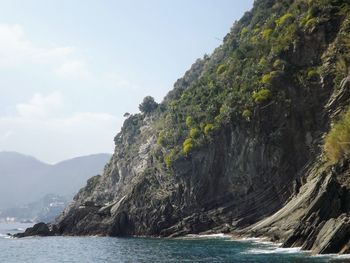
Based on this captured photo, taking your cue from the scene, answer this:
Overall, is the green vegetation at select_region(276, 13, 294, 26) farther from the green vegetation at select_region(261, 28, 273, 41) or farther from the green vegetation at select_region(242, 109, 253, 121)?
the green vegetation at select_region(242, 109, 253, 121)

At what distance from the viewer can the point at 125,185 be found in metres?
162

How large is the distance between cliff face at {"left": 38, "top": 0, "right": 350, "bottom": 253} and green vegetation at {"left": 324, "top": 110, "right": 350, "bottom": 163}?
195 centimetres

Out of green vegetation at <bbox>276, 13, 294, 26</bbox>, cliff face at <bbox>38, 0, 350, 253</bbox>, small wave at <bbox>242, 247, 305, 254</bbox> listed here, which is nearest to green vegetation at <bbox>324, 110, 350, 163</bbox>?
cliff face at <bbox>38, 0, 350, 253</bbox>

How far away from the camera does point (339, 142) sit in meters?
85.8

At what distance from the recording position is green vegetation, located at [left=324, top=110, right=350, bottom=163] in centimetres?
8500

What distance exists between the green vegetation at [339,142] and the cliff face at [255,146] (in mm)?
Result: 1951

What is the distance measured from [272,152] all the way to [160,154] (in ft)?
130

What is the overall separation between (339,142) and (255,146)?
24514 mm

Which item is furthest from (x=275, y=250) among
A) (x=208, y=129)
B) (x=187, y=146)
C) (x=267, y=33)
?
(x=267, y=33)

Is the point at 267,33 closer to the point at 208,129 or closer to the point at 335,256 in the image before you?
the point at 208,129

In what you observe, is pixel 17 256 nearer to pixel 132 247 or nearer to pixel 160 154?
pixel 132 247

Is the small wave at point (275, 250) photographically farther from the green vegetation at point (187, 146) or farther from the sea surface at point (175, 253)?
the green vegetation at point (187, 146)

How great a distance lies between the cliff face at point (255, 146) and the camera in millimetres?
101312

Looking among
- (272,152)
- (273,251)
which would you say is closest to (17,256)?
(273,251)
